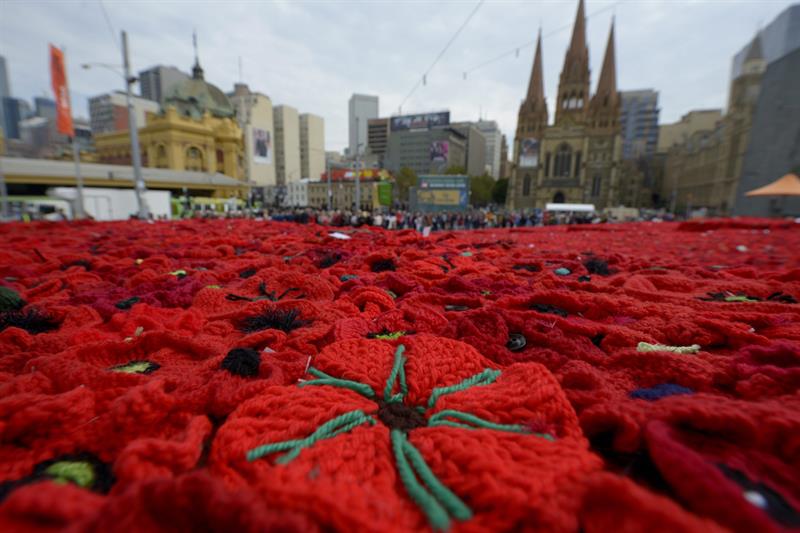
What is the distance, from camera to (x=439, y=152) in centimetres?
7112

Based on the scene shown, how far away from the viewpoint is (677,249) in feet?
15.7

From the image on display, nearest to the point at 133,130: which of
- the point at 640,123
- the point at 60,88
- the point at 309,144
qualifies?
the point at 60,88

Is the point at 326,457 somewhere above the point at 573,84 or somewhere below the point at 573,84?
below

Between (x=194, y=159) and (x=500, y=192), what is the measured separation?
173 feet

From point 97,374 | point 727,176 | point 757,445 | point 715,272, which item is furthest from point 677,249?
point 727,176

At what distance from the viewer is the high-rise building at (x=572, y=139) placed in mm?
53500

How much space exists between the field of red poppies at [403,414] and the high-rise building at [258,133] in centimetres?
7047

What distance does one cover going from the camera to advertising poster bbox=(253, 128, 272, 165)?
218ft

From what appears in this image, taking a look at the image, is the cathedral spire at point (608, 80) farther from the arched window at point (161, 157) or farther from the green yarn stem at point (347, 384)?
the green yarn stem at point (347, 384)

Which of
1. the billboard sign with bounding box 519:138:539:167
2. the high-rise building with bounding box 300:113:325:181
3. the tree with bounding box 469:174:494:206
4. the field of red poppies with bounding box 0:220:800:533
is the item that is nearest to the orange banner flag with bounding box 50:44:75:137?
the field of red poppies with bounding box 0:220:800:533

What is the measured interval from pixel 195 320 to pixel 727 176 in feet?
199

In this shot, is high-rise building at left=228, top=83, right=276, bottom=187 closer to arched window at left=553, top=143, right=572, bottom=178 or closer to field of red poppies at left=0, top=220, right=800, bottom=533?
arched window at left=553, top=143, right=572, bottom=178

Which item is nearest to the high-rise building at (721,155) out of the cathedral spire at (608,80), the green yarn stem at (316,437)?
the cathedral spire at (608,80)

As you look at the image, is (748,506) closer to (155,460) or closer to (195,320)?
(155,460)
